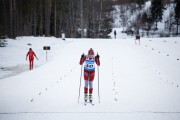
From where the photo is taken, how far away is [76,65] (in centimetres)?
2105

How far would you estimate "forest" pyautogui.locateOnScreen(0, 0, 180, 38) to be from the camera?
43.2 metres

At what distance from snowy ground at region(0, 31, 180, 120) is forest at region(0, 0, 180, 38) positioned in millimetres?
17717

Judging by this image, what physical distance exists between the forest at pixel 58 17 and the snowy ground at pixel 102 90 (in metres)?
17.7

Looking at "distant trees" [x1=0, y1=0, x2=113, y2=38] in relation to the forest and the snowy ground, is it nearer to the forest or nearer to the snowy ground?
the forest

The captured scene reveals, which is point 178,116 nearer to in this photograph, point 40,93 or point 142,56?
point 40,93

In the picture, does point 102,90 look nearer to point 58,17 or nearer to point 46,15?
point 46,15

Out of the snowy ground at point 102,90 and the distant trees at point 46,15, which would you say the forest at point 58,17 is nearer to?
the distant trees at point 46,15

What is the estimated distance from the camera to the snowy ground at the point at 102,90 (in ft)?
30.0

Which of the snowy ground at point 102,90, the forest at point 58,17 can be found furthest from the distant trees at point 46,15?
the snowy ground at point 102,90

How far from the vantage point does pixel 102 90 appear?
12.8 m

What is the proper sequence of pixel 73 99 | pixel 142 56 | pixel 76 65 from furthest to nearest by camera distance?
pixel 142 56 < pixel 76 65 < pixel 73 99

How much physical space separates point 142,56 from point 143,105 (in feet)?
49.5

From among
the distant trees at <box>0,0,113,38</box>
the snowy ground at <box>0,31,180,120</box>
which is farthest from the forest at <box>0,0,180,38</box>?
the snowy ground at <box>0,31,180,120</box>

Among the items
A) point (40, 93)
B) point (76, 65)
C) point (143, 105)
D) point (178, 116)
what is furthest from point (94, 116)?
point (76, 65)
